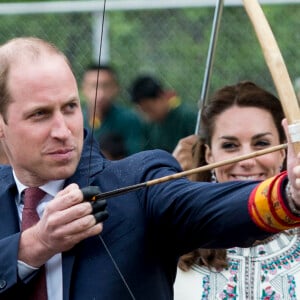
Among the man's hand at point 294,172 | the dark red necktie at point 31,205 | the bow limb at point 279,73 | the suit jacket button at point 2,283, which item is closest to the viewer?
the man's hand at point 294,172

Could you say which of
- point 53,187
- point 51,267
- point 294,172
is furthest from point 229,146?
point 294,172

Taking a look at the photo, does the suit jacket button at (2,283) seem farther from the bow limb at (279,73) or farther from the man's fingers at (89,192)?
the bow limb at (279,73)

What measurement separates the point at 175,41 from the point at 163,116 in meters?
2.35

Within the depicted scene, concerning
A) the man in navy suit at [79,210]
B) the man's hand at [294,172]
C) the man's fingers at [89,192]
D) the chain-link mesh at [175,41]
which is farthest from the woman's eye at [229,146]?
the man's hand at [294,172]

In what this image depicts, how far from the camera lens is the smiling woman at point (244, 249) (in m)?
4.51

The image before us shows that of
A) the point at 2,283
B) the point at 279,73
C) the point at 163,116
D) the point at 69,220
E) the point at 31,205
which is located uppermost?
the point at 163,116

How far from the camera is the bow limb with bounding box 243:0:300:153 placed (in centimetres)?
320

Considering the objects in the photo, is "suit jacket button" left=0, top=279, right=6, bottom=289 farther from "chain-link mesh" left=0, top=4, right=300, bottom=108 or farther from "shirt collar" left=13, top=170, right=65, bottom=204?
"chain-link mesh" left=0, top=4, right=300, bottom=108

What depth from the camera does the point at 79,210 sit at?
337 centimetres

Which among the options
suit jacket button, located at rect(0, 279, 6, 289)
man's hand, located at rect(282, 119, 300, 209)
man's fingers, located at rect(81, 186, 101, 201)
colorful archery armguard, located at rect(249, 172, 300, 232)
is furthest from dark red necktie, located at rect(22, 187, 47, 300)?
man's hand, located at rect(282, 119, 300, 209)

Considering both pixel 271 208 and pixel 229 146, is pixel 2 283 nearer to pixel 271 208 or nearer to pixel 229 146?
pixel 271 208

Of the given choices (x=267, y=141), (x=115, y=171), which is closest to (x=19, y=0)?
(x=267, y=141)

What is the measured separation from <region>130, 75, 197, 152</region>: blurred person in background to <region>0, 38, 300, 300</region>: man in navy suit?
0.41 m

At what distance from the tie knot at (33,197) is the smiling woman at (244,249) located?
963 mm
